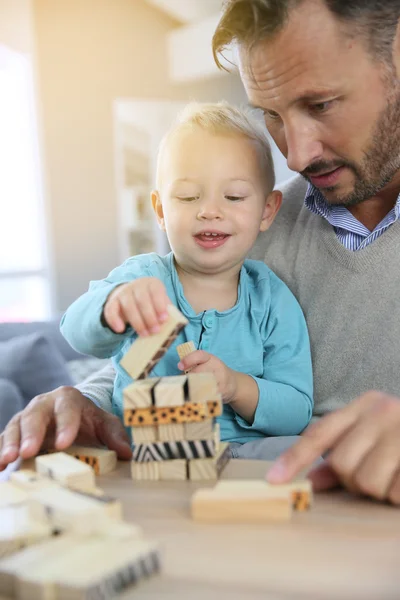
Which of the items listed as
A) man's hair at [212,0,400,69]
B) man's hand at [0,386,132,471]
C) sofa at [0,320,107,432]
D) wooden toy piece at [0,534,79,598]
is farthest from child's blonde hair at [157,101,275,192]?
sofa at [0,320,107,432]

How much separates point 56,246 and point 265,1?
4.69 metres

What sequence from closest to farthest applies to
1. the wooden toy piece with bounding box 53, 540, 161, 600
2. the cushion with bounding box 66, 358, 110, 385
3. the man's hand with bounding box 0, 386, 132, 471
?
the wooden toy piece with bounding box 53, 540, 161, 600
the man's hand with bounding box 0, 386, 132, 471
the cushion with bounding box 66, 358, 110, 385

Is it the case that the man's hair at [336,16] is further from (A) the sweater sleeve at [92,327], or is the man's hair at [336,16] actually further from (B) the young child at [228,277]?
(A) the sweater sleeve at [92,327]

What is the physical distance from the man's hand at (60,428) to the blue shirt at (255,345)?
153 millimetres

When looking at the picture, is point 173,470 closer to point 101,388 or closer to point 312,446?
point 312,446

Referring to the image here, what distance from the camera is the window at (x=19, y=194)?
542cm

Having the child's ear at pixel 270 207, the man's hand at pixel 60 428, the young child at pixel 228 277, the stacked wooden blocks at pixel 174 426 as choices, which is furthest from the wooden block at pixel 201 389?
the child's ear at pixel 270 207

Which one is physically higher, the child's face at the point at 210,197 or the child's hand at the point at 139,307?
the child's face at the point at 210,197

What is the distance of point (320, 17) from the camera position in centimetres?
124

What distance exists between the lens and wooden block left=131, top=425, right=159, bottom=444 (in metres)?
0.83

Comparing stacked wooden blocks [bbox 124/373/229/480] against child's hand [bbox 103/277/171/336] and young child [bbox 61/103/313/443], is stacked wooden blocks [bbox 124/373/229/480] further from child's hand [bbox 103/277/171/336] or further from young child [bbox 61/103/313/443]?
young child [bbox 61/103/313/443]

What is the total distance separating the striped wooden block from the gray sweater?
17.4 inches

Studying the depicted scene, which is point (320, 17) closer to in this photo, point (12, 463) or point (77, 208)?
point (12, 463)

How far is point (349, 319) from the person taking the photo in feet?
4.54
